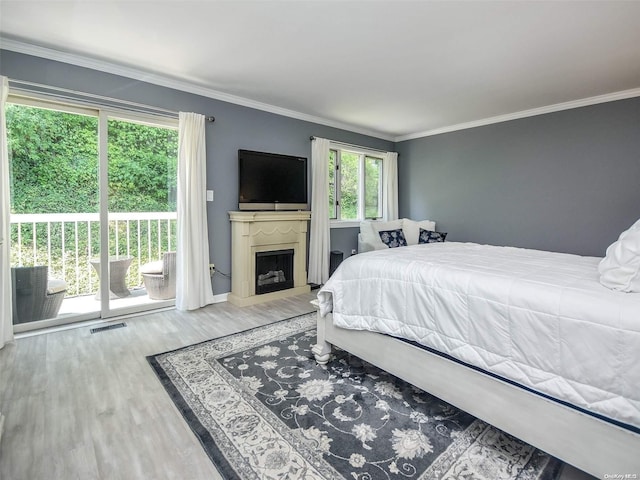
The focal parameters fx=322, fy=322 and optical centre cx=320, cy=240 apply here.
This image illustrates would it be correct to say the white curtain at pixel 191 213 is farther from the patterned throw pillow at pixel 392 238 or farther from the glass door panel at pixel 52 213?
the patterned throw pillow at pixel 392 238

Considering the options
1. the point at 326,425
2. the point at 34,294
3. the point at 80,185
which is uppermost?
the point at 80,185

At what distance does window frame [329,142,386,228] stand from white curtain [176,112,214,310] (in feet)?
6.88

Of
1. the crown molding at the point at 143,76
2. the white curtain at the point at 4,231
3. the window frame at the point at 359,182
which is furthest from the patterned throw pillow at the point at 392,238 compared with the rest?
the white curtain at the point at 4,231

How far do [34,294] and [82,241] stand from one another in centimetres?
60

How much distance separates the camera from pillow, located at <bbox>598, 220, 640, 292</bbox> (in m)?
1.30

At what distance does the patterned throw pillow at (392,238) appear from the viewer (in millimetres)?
4820

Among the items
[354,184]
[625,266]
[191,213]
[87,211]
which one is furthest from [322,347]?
[354,184]

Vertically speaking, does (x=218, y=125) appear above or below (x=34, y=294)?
above

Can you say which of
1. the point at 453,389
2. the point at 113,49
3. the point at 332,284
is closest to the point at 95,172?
the point at 113,49

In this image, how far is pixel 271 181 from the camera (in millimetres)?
4121

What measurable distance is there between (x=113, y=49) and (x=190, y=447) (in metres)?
3.03

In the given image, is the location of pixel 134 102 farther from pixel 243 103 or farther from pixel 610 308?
pixel 610 308

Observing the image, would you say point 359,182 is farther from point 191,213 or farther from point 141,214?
point 141,214

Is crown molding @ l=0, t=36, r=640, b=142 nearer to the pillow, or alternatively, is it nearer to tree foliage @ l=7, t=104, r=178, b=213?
tree foliage @ l=7, t=104, r=178, b=213
